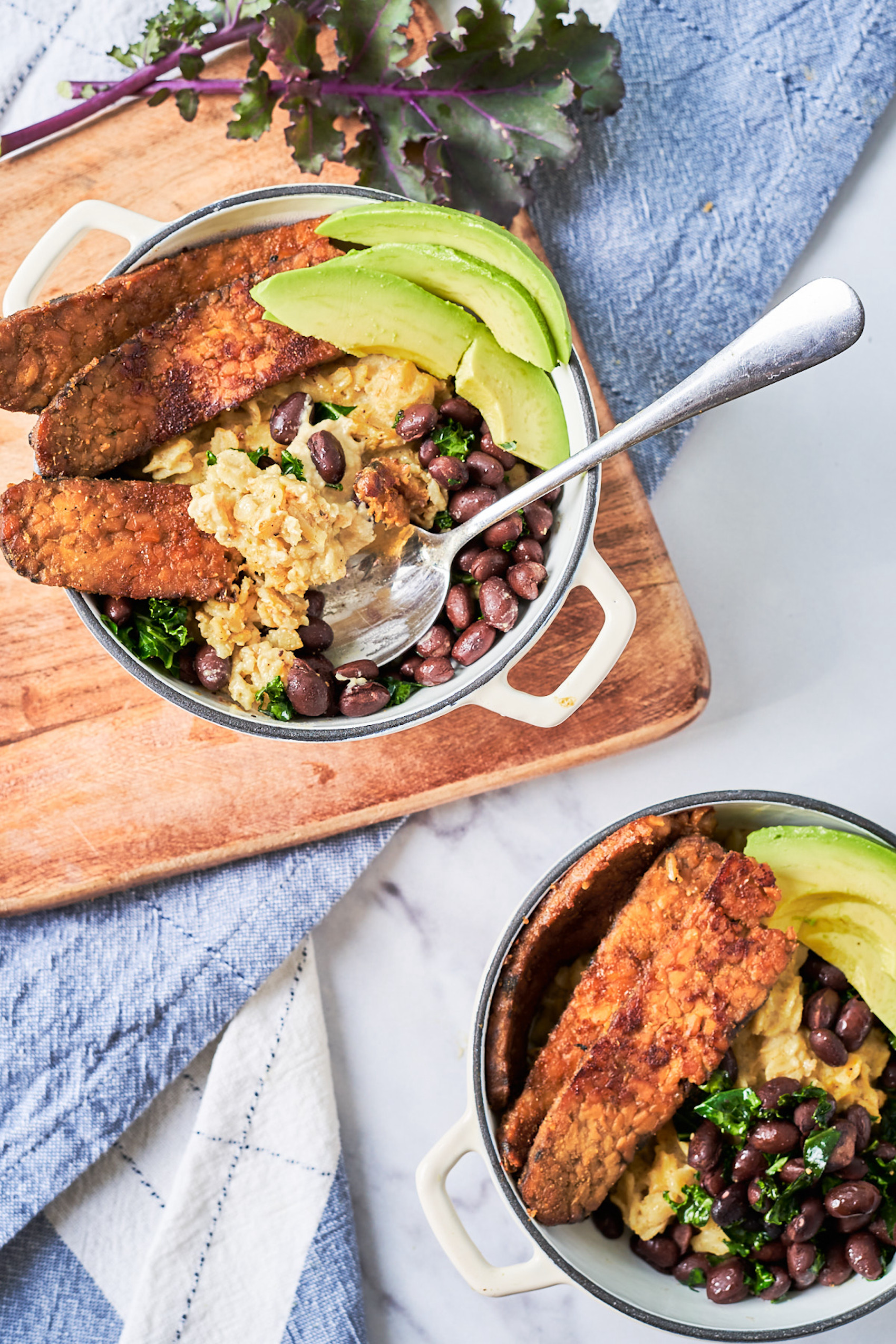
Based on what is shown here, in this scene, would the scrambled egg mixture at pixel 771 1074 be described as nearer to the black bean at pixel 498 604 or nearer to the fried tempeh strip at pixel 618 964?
the fried tempeh strip at pixel 618 964

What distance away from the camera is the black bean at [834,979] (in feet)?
10.8

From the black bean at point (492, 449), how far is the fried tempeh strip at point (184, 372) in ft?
1.62

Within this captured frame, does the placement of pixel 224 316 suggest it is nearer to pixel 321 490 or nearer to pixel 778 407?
pixel 321 490

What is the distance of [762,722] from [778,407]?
112cm

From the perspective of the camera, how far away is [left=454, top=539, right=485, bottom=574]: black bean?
3.13 m

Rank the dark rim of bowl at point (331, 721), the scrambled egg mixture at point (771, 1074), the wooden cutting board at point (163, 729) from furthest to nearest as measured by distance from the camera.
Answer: the wooden cutting board at point (163, 729) → the scrambled egg mixture at point (771, 1074) → the dark rim of bowl at point (331, 721)

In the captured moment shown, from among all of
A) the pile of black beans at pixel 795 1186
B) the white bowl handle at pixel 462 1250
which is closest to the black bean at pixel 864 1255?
the pile of black beans at pixel 795 1186

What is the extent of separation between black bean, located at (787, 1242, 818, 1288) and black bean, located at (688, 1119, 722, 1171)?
0.36 meters

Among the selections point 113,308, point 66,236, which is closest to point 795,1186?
point 113,308

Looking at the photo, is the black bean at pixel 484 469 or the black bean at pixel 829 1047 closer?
the black bean at pixel 484 469

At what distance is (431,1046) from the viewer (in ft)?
12.3

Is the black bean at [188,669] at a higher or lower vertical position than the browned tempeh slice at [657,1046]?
higher

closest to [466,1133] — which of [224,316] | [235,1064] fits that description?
[235,1064]

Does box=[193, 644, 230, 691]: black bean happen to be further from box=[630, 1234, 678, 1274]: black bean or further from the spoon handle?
box=[630, 1234, 678, 1274]: black bean
